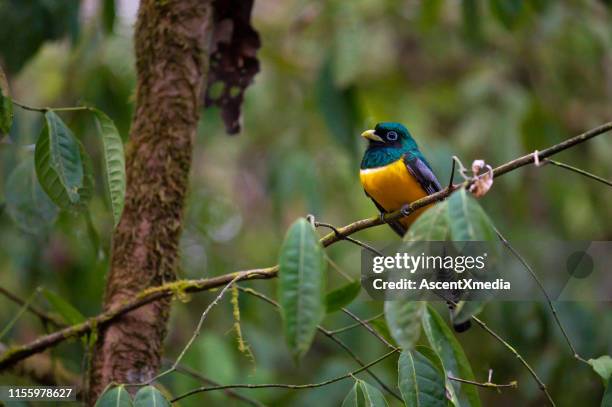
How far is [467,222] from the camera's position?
1484 mm

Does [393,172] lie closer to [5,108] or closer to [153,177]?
[153,177]

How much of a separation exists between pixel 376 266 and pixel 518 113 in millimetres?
3497

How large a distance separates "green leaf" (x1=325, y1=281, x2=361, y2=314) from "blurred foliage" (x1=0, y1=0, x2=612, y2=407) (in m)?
0.53

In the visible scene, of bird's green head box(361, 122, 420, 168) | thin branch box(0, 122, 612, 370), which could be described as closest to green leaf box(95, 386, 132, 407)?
thin branch box(0, 122, 612, 370)

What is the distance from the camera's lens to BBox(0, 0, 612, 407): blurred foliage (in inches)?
163

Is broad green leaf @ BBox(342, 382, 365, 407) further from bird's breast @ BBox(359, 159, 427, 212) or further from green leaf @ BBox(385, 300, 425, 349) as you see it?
bird's breast @ BBox(359, 159, 427, 212)

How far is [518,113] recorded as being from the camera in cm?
528

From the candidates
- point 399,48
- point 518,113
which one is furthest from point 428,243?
point 399,48

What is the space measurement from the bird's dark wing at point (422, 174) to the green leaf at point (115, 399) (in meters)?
1.92

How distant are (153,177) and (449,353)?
1295 mm

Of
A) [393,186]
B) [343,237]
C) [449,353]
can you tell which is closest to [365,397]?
[449,353]

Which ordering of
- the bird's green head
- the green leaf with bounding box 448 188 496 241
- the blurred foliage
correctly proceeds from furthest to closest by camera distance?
the blurred foliage
the bird's green head
the green leaf with bounding box 448 188 496 241

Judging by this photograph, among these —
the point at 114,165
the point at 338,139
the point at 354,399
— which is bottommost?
the point at 354,399

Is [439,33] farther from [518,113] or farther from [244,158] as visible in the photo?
[244,158]
